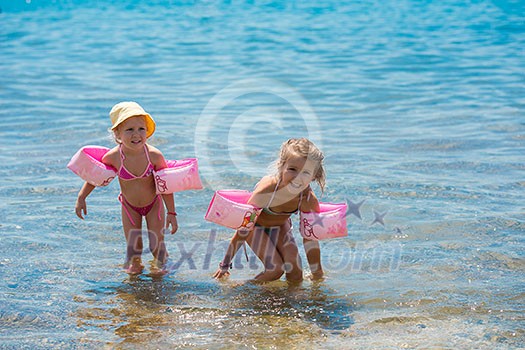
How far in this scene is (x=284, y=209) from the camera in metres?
5.23

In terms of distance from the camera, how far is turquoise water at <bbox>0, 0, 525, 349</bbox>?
459cm

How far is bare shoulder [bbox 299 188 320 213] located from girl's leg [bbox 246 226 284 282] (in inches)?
15.1

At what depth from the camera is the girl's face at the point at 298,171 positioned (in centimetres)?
489

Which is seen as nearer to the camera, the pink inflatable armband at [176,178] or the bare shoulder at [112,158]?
the pink inflatable armband at [176,178]

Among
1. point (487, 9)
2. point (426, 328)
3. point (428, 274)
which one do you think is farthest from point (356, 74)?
point (487, 9)

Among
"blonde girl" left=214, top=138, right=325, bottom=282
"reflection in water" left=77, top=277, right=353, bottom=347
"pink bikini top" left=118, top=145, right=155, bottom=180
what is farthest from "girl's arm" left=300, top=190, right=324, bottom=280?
"pink bikini top" left=118, top=145, right=155, bottom=180

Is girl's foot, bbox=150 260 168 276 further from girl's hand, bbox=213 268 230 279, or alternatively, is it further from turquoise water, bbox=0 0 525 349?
girl's hand, bbox=213 268 230 279

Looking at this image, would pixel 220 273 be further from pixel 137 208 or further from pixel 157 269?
pixel 137 208

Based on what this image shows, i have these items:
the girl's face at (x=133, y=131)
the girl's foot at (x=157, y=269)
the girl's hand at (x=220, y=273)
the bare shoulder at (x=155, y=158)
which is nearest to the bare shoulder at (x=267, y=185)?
the girl's hand at (x=220, y=273)

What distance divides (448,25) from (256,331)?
21985mm

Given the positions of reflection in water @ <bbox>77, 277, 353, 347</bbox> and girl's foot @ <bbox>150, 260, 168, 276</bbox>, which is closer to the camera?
reflection in water @ <bbox>77, 277, 353, 347</bbox>

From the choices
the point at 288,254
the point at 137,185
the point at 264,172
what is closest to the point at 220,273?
the point at 288,254

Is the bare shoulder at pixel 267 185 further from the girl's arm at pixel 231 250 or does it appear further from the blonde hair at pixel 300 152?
the girl's arm at pixel 231 250

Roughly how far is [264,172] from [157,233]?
2629mm
